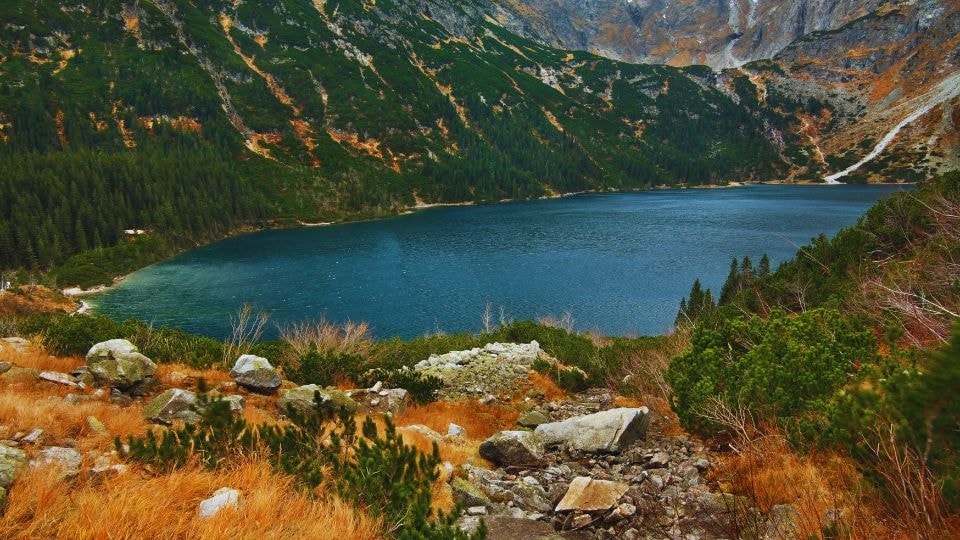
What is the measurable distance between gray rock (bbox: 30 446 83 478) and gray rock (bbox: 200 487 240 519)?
178cm

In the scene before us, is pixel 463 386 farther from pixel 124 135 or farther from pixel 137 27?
pixel 137 27

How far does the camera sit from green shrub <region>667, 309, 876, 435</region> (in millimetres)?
8594

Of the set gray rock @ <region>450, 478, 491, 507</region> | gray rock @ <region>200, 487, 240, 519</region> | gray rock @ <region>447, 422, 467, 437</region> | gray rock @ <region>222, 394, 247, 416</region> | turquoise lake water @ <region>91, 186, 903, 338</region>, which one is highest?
gray rock @ <region>200, 487, 240, 519</region>

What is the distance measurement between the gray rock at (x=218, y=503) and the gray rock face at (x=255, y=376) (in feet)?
28.4

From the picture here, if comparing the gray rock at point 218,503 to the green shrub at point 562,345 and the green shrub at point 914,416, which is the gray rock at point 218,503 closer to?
the green shrub at point 914,416

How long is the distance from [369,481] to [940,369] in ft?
17.7

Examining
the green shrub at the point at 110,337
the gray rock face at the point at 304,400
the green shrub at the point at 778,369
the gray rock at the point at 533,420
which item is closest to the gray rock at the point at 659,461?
the green shrub at the point at 778,369

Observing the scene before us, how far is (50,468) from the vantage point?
17.3ft

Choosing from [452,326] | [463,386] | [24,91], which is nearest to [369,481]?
[463,386]

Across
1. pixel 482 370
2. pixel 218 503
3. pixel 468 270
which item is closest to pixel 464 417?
pixel 482 370

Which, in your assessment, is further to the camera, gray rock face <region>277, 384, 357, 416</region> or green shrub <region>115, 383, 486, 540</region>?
gray rock face <region>277, 384, 357, 416</region>

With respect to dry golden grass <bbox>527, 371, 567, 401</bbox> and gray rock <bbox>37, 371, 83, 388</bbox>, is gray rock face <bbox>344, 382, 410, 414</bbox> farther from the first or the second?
gray rock <bbox>37, 371, 83, 388</bbox>

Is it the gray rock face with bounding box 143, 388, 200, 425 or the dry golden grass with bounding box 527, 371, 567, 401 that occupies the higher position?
the gray rock face with bounding box 143, 388, 200, 425

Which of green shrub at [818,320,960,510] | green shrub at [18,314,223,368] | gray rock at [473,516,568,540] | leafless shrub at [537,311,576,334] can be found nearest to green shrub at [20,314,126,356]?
green shrub at [18,314,223,368]
